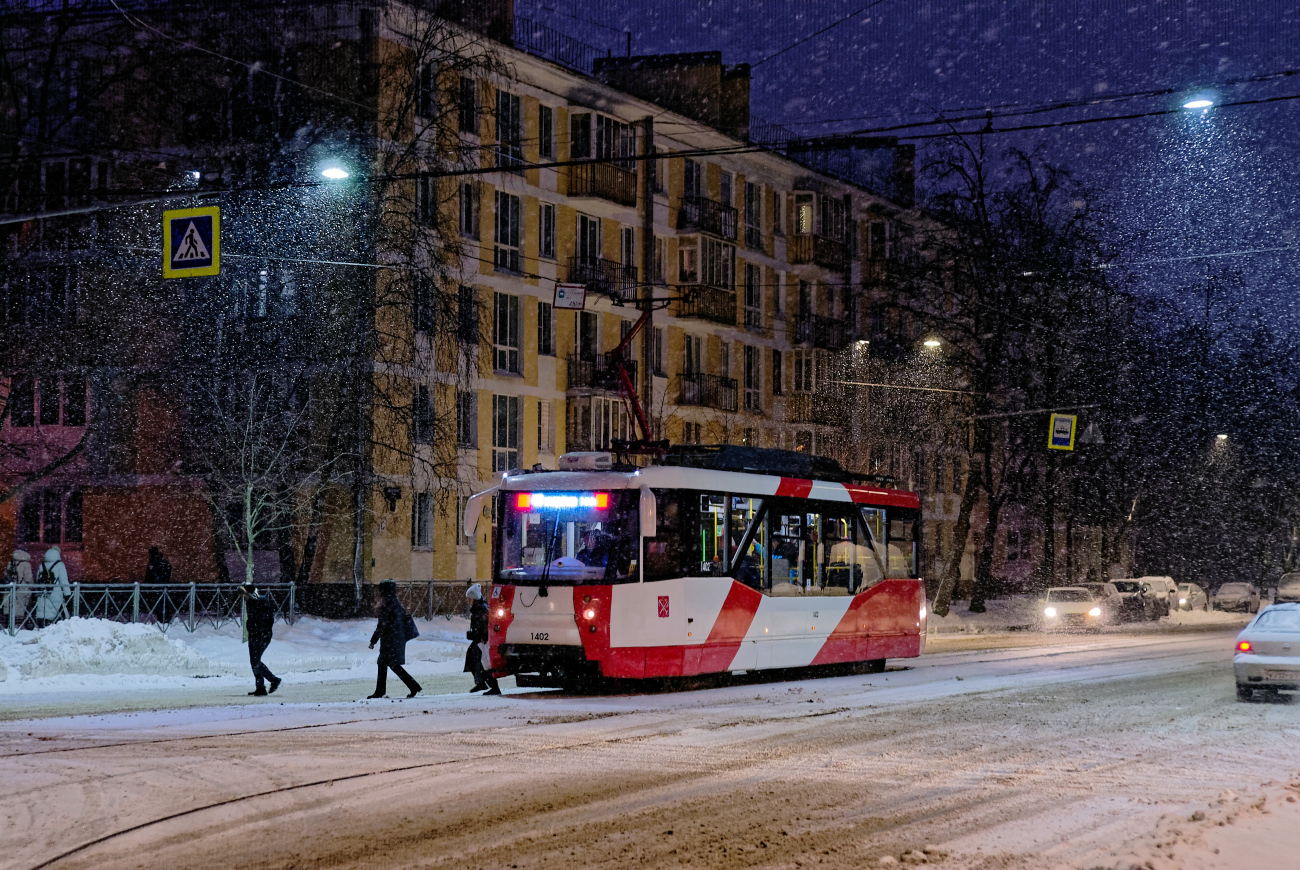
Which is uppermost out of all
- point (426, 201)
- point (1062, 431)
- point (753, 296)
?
point (753, 296)

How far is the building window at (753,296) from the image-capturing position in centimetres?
5597

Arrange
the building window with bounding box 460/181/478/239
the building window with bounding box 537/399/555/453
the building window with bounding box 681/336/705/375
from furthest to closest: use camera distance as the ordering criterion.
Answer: the building window with bounding box 681/336/705/375 < the building window with bounding box 537/399/555/453 < the building window with bounding box 460/181/478/239

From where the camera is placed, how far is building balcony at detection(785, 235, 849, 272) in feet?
190

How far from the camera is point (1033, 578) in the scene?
2822 inches

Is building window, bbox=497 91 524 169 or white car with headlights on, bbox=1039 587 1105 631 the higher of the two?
building window, bbox=497 91 524 169

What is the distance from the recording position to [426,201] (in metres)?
38.1

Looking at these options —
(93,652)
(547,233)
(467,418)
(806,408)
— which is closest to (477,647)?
(93,652)

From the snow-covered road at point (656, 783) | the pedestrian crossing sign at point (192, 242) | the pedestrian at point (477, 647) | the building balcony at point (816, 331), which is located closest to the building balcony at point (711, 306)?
the building balcony at point (816, 331)

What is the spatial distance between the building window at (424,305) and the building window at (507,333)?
6.94 m

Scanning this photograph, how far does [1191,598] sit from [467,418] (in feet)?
113

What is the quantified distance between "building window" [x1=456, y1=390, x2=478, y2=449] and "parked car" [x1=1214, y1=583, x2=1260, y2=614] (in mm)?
38435

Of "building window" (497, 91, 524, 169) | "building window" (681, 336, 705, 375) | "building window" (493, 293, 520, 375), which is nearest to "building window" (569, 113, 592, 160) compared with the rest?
"building window" (497, 91, 524, 169)

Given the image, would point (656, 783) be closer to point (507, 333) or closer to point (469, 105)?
point (469, 105)

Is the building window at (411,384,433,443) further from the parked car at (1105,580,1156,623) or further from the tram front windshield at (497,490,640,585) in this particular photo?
the parked car at (1105,580,1156,623)
